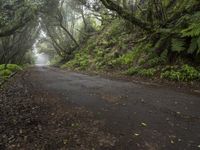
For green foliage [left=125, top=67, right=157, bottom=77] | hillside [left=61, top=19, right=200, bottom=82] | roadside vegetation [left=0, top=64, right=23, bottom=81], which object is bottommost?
roadside vegetation [left=0, top=64, right=23, bottom=81]

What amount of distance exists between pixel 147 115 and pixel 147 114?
0.24 ft

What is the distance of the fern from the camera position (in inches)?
359

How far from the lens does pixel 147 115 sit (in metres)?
5.07

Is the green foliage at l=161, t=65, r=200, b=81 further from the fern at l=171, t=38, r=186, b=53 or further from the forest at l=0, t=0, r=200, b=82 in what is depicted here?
the fern at l=171, t=38, r=186, b=53

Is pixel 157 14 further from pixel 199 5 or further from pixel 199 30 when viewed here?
pixel 199 30

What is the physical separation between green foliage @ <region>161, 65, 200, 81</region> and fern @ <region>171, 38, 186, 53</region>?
747mm

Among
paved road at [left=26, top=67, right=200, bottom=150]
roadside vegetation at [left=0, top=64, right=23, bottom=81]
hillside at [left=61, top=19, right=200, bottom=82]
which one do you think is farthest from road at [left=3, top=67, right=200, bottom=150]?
roadside vegetation at [left=0, top=64, right=23, bottom=81]

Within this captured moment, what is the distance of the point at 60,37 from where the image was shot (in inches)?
1379

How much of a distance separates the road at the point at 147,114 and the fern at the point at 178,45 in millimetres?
2100

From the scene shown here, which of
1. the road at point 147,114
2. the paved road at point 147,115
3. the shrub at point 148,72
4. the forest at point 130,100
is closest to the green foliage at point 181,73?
the forest at point 130,100

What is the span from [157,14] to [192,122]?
30.7 feet

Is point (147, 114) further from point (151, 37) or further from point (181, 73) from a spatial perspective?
point (151, 37)

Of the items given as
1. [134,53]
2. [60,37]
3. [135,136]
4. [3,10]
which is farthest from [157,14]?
[60,37]

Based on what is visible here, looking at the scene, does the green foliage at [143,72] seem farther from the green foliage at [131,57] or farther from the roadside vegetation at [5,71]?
the roadside vegetation at [5,71]
